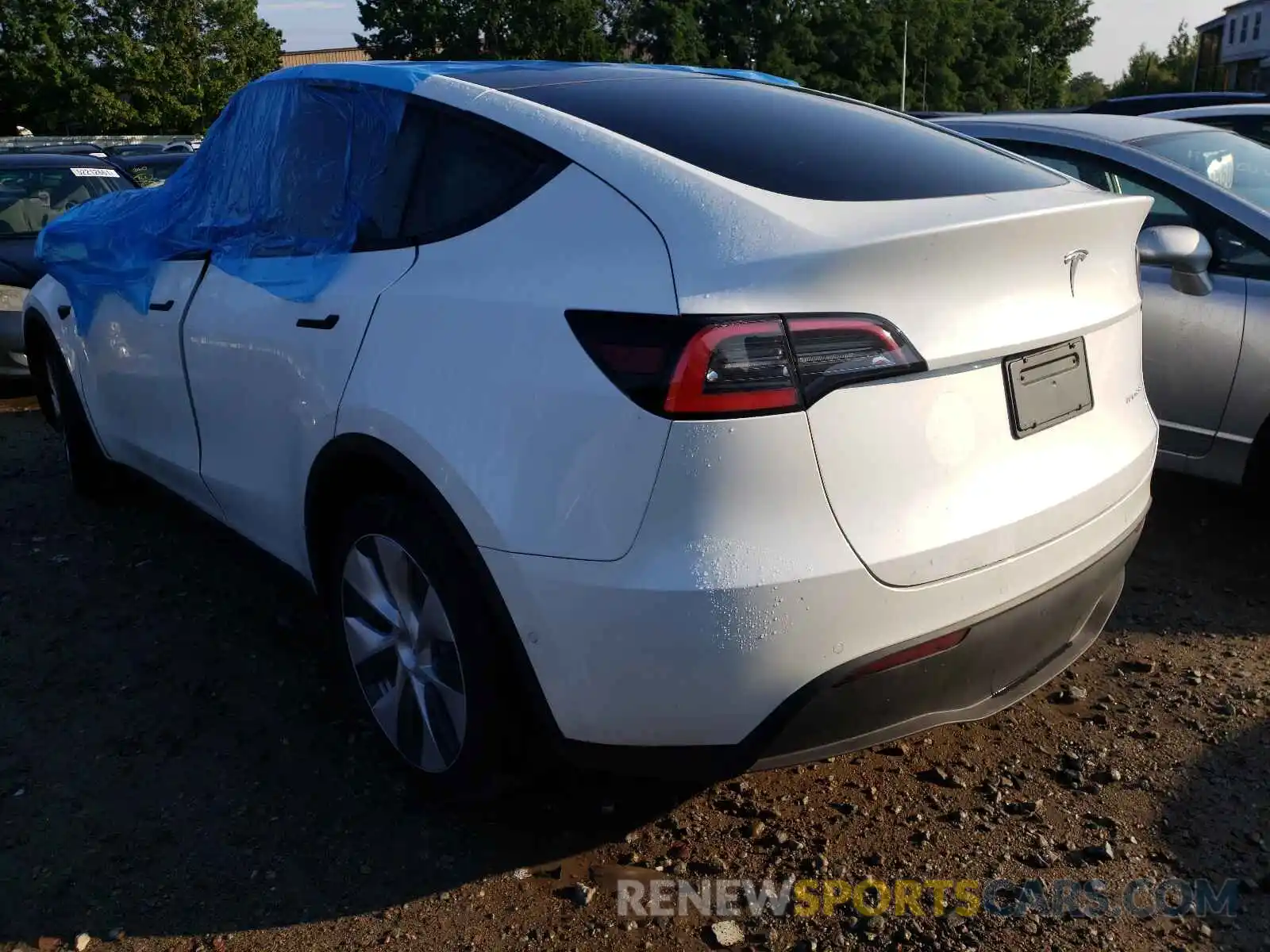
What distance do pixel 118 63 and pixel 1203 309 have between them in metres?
44.5

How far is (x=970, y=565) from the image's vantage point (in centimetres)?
214

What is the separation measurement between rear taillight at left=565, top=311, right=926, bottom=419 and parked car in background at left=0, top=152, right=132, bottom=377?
20.6 feet

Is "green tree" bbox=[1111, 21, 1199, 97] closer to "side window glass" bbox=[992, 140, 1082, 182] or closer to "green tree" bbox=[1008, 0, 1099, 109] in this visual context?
"green tree" bbox=[1008, 0, 1099, 109]

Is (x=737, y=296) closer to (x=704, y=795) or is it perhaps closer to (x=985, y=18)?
(x=704, y=795)

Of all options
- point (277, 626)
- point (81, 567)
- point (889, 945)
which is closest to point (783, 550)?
point (889, 945)

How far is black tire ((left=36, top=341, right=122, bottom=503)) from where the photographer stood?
4.64 meters

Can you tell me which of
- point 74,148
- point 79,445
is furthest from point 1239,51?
point 79,445

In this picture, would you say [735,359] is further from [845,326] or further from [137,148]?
[137,148]

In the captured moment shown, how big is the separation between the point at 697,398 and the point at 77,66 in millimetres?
45733

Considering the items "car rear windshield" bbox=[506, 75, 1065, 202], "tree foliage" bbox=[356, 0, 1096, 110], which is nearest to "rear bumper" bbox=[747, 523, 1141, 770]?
"car rear windshield" bbox=[506, 75, 1065, 202]

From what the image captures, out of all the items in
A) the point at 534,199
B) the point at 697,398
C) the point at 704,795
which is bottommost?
the point at 704,795

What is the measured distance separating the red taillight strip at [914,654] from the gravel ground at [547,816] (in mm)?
591

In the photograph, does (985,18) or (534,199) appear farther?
(985,18)

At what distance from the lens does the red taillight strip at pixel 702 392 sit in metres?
1.94
